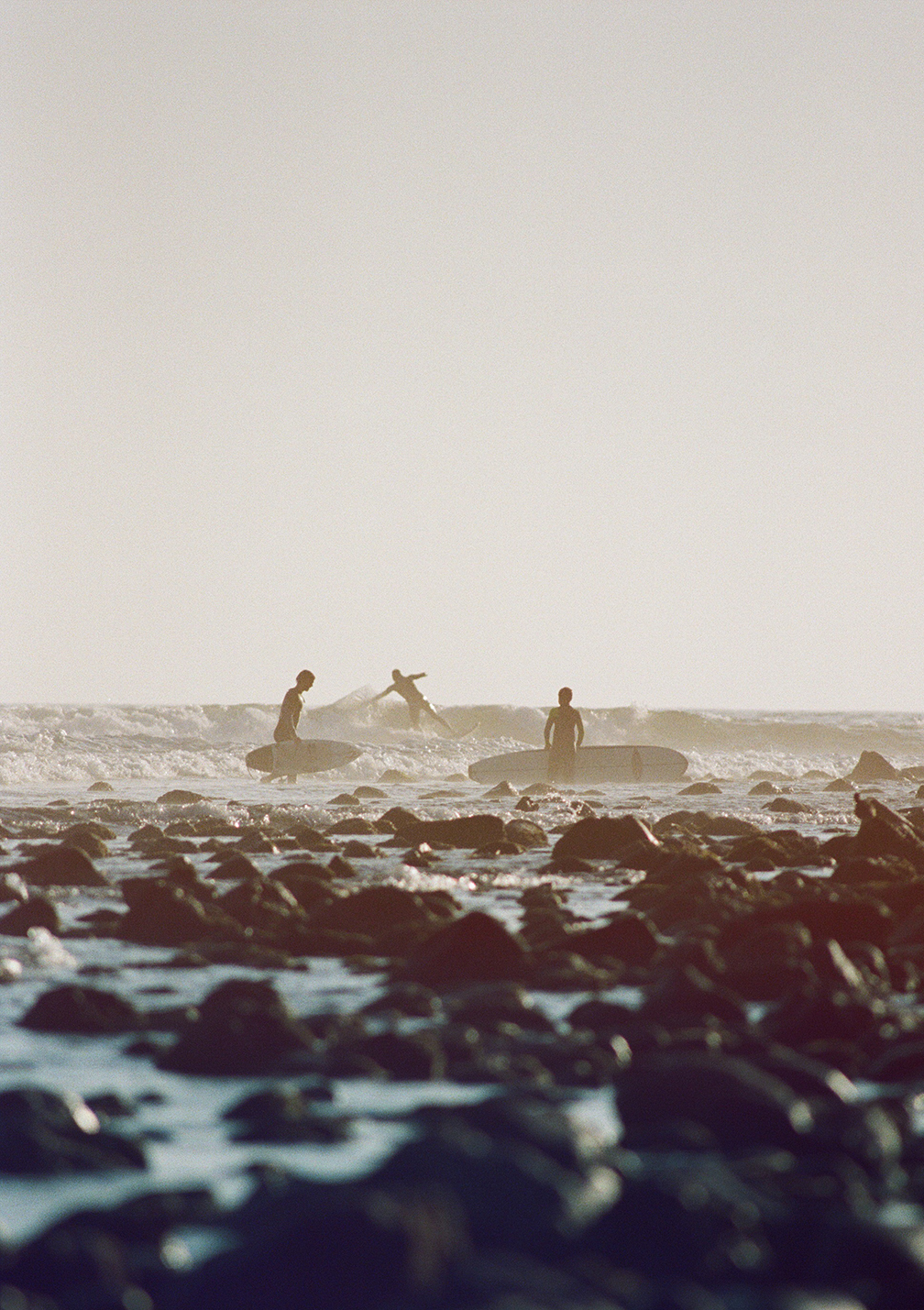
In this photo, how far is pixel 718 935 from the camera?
559 cm

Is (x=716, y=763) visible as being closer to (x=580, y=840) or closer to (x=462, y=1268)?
(x=580, y=840)

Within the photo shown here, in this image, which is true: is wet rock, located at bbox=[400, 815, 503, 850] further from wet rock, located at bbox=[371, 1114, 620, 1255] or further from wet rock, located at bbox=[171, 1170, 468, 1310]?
wet rock, located at bbox=[171, 1170, 468, 1310]

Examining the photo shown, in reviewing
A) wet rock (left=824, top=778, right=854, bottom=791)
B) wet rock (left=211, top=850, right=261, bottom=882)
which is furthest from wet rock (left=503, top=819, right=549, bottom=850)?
wet rock (left=824, top=778, right=854, bottom=791)

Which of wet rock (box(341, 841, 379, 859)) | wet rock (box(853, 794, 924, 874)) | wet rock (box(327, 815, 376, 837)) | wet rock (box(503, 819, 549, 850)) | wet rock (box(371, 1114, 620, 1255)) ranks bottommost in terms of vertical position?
wet rock (box(327, 815, 376, 837))

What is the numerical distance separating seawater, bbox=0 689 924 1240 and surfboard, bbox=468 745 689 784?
49 centimetres

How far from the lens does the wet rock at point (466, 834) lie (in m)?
11.1

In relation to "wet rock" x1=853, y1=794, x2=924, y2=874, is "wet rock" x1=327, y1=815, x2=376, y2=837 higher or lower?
lower

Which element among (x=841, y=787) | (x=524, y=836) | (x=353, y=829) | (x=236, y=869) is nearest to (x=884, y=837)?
(x=524, y=836)

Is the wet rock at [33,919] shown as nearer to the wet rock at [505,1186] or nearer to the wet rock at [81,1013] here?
the wet rock at [81,1013]

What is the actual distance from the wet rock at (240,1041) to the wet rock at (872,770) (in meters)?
23.4

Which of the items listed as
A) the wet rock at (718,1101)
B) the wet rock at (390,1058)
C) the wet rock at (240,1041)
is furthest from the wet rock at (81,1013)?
the wet rock at (718,1101)

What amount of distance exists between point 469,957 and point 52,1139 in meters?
2.26

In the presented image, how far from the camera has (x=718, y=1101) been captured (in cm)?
336

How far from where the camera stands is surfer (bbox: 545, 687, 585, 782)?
22.1 meters
